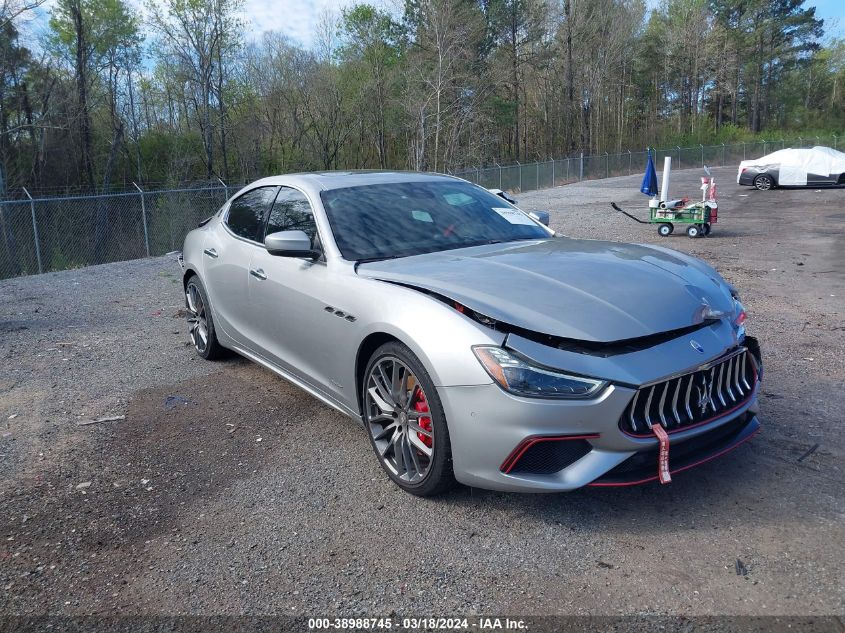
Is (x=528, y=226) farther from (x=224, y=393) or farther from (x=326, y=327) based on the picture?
(x=224, y=393)

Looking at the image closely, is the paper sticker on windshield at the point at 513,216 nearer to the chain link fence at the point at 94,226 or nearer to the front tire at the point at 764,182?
the chain link fence at the point at 94,226

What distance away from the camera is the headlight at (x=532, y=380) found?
2.86 metres

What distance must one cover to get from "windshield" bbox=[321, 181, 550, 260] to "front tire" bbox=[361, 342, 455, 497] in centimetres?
83

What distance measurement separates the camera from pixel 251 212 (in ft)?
17.2

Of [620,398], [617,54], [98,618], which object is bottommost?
[98,618]

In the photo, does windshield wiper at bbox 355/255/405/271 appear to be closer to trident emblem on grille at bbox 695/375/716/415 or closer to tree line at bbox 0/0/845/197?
trident emblem on grille at bbox 695/375/716/415

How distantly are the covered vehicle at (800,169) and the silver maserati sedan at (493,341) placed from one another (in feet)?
83.9

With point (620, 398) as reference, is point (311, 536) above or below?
below

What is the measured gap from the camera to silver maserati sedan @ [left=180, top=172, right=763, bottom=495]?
2.91m

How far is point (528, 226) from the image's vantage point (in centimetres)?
482

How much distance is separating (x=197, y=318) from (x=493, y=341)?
3831mm

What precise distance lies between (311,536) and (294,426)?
4.59 ft

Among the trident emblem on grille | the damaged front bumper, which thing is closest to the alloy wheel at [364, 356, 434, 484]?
the damaged front bumper

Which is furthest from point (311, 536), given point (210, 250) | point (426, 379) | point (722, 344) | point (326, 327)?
point (210, 250)
